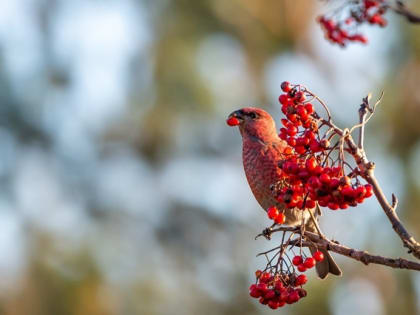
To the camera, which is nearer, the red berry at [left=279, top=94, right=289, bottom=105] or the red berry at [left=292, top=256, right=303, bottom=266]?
the red berry at [left=279, top=94, right=289, bottom=105]

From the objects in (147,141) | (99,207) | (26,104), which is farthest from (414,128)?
(26,104)

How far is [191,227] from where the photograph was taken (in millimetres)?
11812

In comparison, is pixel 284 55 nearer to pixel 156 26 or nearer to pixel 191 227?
pixel 156 26

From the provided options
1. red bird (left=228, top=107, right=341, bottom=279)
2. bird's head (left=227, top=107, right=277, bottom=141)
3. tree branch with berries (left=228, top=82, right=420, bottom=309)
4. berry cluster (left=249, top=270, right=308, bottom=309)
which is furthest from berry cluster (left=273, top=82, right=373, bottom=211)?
bird's head (left=227, top=107, right=277, bottom=141)

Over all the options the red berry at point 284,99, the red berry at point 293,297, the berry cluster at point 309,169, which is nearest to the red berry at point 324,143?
the berry cluster at point 309,169

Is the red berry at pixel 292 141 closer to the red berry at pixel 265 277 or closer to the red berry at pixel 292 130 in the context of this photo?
the red berry at pixel 292 130

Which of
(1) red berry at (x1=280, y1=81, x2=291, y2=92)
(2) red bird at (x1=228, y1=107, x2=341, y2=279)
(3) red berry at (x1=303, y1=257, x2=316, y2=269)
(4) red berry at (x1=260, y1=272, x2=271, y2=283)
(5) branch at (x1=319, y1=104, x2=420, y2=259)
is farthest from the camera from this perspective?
(2) red bird at (x1=228, y1=107, x2=341, y2=279)

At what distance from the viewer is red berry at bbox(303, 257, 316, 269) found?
2857 mm

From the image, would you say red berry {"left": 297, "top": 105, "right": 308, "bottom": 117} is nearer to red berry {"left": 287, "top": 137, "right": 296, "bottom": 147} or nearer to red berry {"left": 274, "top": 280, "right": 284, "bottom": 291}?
red berry {"left": 287, "top": 137, "right": 296, "bottom": 147}

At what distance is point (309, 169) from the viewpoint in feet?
8.42

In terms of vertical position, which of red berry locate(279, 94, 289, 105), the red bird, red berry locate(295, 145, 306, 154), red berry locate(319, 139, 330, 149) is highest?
the red bird

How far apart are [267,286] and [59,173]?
9676 millimetres

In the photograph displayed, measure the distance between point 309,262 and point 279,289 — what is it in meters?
0.15

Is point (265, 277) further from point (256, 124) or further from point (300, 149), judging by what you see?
point (256, 124)
